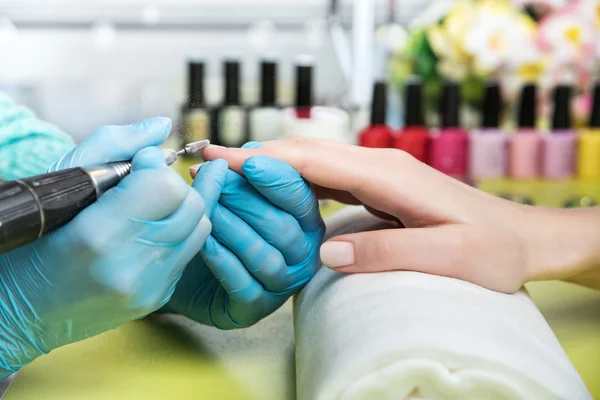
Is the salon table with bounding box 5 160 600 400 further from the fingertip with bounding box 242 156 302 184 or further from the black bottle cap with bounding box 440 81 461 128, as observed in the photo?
the black bottle cap with bounding box 440 81 461 128

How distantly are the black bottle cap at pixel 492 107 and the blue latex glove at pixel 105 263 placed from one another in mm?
987

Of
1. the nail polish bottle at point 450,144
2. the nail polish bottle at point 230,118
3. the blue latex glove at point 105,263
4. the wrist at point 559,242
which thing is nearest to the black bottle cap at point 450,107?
the nail polish bottle at point 450,144

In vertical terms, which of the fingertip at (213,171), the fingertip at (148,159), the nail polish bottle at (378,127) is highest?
the fingertip at (148,159)

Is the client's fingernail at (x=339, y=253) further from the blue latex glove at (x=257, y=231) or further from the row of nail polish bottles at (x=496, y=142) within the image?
the row of nail polish bottles at (x=496, y=142)

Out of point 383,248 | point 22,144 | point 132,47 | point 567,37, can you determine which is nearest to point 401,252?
point 383,248

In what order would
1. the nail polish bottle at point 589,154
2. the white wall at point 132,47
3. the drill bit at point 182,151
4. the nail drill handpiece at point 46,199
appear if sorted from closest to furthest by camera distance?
the nail drill handpiece at point 46,199 < the drill bit at point 182,151 < the nail polish bottle at point 589,154 < the white wall at point 132,47

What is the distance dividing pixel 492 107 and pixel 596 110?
0.19 metres

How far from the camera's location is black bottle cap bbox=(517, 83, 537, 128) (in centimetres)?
138

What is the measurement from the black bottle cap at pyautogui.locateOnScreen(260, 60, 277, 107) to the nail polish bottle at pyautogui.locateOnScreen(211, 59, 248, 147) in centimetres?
A: 4

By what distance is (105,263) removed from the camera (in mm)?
469

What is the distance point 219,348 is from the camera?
2.09ft

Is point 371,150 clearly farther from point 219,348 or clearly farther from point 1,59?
point 1,59

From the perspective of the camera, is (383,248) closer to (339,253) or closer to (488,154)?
(339,253)

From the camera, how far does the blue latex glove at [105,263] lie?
1.53 ft
